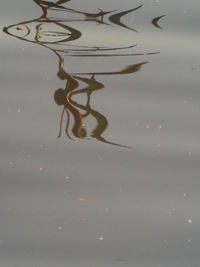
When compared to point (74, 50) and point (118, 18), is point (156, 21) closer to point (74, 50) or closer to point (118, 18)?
point (118, 18)

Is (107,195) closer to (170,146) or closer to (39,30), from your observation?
(170,146)

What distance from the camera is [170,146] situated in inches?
49.4

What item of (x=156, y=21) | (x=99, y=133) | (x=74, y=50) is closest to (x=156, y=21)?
(x=156, y=21)

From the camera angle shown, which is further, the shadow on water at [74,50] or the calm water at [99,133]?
the shadow on water at [74,50]

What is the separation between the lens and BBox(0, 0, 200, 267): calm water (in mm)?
1106

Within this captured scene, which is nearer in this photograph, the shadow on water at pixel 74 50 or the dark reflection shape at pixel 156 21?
the shadow on water at pixel 74 50

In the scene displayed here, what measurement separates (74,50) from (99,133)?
0.22 meters

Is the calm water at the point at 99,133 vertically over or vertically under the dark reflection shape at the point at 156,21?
under

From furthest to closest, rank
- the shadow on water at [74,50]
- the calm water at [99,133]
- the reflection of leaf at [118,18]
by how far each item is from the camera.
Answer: the reflection of leaf at [118,18] → the shadow on water at [74,50] → the calm water at [99,133]

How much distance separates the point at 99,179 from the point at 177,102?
0.22m

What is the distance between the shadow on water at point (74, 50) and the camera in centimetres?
131

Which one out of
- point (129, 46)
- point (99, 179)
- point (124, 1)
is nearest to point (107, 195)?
point (99, 179)

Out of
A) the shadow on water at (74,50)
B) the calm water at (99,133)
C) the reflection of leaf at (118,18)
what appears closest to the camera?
the calm water at (99,133)

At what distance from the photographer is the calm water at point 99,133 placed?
1.11 metres
